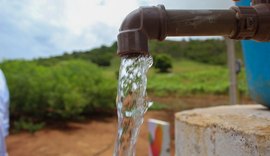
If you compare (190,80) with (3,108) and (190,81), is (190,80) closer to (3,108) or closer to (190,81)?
(190,81)

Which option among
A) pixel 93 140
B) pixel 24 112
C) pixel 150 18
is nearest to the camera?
pixel 150 18

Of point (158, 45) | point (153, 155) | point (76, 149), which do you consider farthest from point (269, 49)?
point (158, 45)

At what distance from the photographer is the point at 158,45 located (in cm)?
564

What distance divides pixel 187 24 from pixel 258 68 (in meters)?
0.78

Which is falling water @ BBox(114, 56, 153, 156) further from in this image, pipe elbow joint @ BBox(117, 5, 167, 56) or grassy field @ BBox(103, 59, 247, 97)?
grassy field @ BBox(103, 59, 247, 97)

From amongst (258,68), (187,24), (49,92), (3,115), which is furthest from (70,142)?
(187,24)

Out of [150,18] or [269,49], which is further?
[269,49]

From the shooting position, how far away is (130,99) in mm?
1022

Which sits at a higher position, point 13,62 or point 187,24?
point 187,24

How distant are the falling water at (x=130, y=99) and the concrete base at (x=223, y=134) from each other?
0.34 meters

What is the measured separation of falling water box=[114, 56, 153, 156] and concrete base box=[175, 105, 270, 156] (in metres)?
0.34

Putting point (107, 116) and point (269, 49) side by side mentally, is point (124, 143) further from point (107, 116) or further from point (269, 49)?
point (107, 116)

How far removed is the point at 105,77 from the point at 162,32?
5466 mm

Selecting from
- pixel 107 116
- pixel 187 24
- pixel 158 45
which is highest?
pixel 187 24
